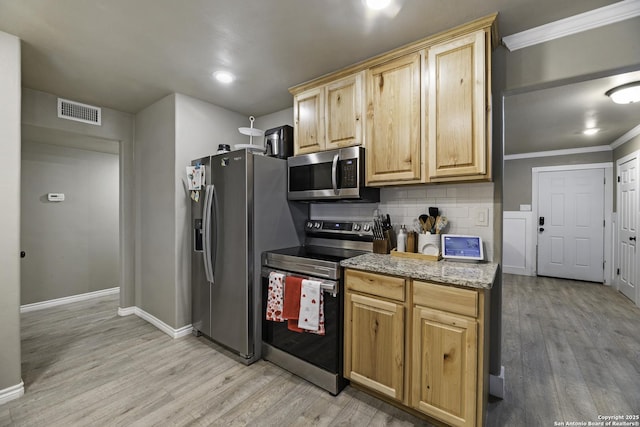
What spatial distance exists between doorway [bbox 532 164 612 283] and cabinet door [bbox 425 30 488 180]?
16.6ft

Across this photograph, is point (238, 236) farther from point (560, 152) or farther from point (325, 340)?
point (560, 152)

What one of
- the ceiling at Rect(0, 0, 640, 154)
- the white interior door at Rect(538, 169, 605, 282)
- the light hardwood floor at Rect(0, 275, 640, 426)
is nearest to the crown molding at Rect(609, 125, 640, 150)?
the white interior door at Rect(538, 169, 605, 282)

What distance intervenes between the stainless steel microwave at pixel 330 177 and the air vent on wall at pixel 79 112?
2.36m

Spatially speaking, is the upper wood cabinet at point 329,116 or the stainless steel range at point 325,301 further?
the upper wood cabinet at point 329,116

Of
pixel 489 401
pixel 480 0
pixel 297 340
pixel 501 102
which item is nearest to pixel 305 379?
pixel 297 340

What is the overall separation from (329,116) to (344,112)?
0.15 meters

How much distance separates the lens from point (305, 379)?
2145mm

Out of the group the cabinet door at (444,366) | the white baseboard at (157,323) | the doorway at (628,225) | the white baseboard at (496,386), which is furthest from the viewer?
the doorway at (628,225)

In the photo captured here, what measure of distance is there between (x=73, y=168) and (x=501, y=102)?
527 cm

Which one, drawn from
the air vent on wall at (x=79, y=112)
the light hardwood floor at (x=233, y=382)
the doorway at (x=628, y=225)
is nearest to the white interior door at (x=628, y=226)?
the doorway at (x=628, y=225)

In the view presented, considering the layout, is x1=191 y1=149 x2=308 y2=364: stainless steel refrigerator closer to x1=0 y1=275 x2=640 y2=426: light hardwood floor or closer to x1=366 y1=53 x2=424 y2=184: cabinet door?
x1=0 y1=275 x2=640 y2=426: light hardwood floor

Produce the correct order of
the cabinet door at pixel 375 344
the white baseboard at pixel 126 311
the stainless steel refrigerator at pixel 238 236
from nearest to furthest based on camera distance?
the cabinet door at pixel 375 344
the stainless steel refrigerator at pixel 238 236
the white baseboard at pixel 126 311

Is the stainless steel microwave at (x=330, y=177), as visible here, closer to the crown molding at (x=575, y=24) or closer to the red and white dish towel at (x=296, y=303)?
the red and white dish towel at (x=296, y=303)

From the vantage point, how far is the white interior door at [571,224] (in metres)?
5.06
